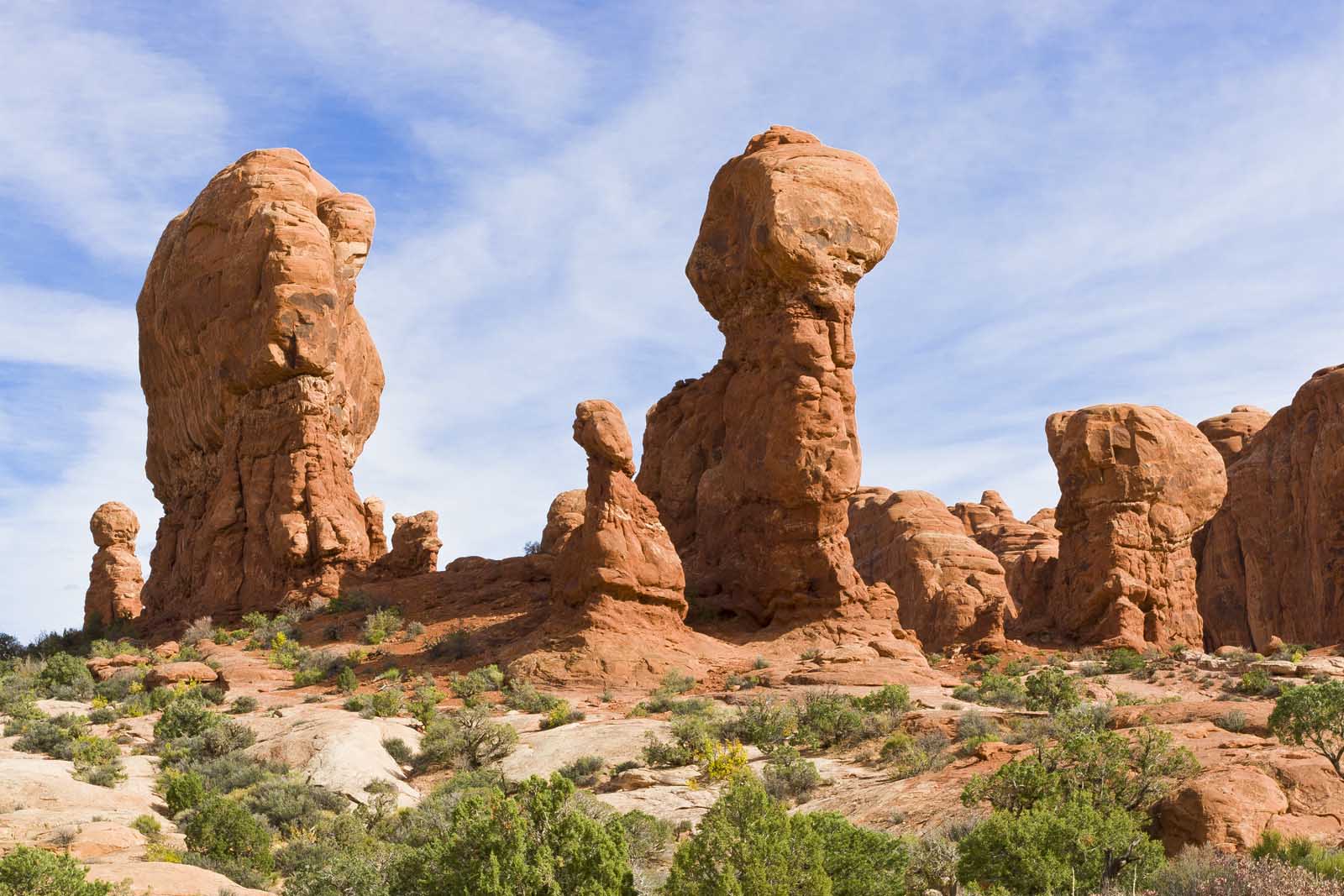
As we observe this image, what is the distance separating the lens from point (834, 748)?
72.8 ft

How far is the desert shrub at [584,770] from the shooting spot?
68.8ft

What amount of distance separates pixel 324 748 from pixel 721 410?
17.3m

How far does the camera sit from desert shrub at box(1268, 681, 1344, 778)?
17.1 meters

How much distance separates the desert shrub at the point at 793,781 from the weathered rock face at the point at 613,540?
380 inches

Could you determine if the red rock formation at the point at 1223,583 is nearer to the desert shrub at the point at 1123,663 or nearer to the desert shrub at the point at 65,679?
the desert shrub at the point at 1123,663

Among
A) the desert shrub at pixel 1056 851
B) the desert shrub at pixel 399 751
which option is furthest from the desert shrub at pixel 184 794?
the desert shrub at pixel 1056 851

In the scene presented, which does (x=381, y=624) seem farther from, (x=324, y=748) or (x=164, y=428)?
(x=164, y=428)

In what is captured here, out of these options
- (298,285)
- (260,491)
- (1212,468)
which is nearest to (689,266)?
(298,285)

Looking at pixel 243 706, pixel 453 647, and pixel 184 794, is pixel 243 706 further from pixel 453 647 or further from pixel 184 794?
pixel 184 794

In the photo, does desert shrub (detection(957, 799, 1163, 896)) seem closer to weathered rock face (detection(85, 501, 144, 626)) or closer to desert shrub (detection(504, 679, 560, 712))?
desert shrub (detection(504, 679, 560, 712))

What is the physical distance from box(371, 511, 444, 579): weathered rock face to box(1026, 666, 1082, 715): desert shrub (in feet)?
Result: 55.1

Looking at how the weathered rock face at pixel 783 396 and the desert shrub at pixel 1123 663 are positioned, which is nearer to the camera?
the desert shrub at pixel 1123 663

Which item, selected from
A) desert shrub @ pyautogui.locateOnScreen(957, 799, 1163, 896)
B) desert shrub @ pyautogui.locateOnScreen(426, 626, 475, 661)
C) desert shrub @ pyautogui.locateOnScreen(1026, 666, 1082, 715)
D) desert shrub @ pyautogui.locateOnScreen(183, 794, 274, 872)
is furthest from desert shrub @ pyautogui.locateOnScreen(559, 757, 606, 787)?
desert shrub @ pyautogui.locateOnScreen(426, 626, 475, 661)

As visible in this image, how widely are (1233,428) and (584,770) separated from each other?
47.6 meters
